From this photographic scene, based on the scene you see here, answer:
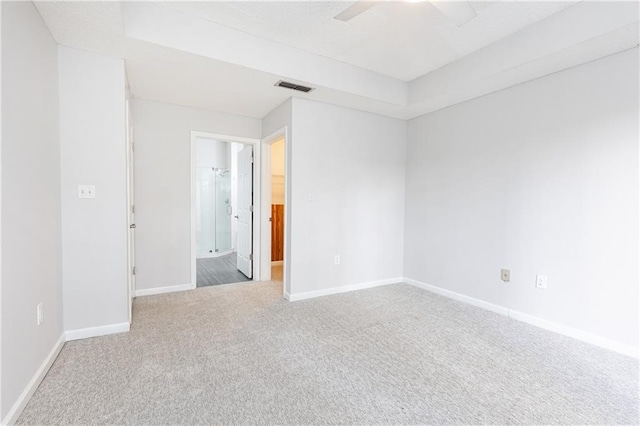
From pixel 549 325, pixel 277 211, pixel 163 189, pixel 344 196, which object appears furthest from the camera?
pixel 277 211

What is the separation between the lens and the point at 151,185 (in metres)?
3.36

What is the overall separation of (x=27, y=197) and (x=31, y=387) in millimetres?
1036

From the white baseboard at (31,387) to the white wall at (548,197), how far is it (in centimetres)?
354

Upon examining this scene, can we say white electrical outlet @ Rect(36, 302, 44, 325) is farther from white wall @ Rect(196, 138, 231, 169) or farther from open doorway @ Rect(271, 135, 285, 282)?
white wall @ Rect(196, 138, 231, 169)

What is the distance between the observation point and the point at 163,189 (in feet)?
11.3

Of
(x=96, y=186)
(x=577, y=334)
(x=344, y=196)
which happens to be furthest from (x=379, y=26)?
(x=577, y=334)

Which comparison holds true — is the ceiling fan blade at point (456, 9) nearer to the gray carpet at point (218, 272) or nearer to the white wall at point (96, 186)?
the white wall at point (96, 186)

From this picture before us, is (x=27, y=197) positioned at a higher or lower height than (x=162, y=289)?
higher

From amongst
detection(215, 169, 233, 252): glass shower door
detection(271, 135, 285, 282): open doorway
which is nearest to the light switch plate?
detection(271, 135, 285, 282): open doorway

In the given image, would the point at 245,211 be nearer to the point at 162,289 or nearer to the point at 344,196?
the point at 162,289

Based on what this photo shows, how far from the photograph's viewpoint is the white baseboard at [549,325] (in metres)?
2.18

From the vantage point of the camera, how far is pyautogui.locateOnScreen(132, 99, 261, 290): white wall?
3.30 metres

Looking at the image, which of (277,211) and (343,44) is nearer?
(343,44)

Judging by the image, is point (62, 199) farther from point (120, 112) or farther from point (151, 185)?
point (151, 185)
